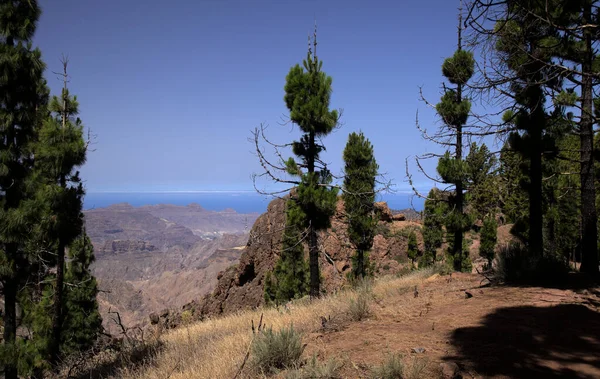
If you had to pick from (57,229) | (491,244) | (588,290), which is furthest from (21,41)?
(491,244)

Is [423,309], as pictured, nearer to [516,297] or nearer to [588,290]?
[516,297]

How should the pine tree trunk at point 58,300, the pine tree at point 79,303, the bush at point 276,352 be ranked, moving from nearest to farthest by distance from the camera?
the bush at point 276,352 → the pine tree trunk at point 58,300 → the pine tree at point 79,303

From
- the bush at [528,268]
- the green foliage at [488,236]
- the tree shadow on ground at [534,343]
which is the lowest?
the green foliage at [488,236]

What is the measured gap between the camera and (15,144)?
38.6 ft

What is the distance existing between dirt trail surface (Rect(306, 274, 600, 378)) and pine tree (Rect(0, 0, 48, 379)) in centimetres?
1055

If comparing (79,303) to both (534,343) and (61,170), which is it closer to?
(61,170)

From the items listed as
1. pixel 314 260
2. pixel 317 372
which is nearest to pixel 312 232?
pixel 314 260

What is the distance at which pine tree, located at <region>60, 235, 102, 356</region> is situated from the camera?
23000 millimetres

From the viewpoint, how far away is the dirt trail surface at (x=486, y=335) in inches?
165

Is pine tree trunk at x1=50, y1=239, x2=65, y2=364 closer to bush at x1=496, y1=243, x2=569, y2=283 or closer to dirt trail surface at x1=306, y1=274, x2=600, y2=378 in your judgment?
dirt trail surface at x1=306, y1=274, x2=600, y2=378

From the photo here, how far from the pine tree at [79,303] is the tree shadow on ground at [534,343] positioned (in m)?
23.7

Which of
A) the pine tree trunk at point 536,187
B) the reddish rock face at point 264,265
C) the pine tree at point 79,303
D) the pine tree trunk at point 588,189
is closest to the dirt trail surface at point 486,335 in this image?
the pine tree trunk at point 588,189

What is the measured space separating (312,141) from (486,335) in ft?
32.0

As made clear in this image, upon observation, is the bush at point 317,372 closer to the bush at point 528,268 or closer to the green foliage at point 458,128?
the bush at point 528,268
